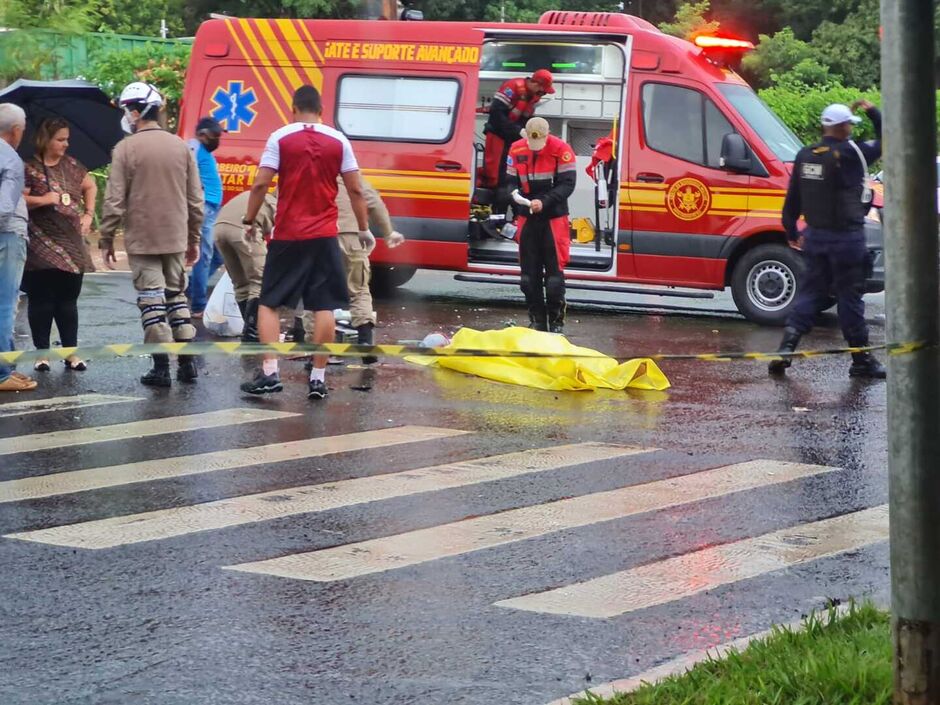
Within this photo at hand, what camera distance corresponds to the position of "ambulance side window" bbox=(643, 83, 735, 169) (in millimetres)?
14391

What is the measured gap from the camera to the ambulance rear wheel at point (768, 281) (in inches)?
562

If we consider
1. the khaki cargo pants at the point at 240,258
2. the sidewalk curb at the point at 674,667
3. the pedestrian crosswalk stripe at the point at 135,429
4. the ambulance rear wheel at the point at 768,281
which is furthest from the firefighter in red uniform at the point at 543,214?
the sidewalk curb at the point at 674,667

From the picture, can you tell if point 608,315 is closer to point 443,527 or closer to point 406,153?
point 406,153

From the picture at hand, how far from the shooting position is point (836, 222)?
1130 centimetres

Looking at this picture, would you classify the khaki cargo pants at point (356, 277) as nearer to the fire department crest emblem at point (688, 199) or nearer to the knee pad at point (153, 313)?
the knee pad at point (153, 313)

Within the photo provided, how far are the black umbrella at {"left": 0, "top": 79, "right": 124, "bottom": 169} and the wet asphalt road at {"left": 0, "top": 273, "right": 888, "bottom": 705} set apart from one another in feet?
6.31

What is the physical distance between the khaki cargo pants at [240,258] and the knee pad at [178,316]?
4.99 ft

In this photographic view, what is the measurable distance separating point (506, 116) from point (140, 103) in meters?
5.79

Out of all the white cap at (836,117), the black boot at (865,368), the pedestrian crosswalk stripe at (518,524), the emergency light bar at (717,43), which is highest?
the emergency light bar at (717,43)

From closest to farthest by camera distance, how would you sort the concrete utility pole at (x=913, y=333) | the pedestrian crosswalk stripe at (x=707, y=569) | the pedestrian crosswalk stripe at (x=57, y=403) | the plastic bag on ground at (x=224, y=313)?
the concrete utility pole at (x=913, y=333), the pedestrian crosswalk stripe at (x=707, y=569), the pedestrian crosswalk stripe at (x=57, y=403), the plastic bag on ground at (x=224, y=313)

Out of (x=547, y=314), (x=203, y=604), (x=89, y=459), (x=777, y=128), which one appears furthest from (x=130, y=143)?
(x=777, y=128)

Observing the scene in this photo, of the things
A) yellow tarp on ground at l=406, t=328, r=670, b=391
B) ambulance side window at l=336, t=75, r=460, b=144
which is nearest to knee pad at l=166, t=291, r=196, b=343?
yellow tarp on ground at l=406, t=328, r=670, b=391

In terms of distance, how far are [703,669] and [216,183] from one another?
981 cm

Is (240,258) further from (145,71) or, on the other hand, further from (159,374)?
(145,71)
